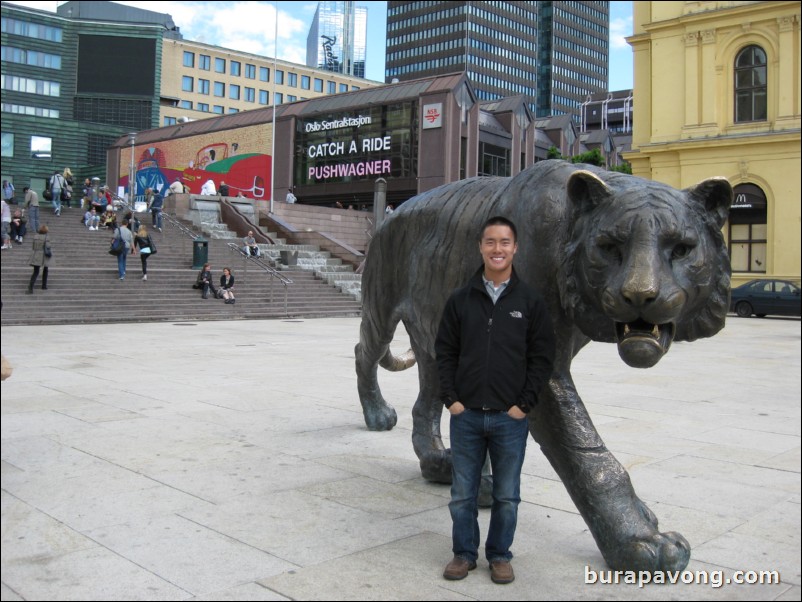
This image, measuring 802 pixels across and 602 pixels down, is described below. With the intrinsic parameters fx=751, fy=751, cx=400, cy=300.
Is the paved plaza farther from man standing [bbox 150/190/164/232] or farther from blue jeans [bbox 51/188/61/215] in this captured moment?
blue jeans [bbox 51/188/61/215]

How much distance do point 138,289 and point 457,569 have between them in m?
17.0

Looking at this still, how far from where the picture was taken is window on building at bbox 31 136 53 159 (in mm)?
54078

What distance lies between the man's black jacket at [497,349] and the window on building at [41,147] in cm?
5825

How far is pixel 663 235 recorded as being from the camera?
111 inches

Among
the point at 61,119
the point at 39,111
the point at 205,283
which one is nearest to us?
the point at 205,283

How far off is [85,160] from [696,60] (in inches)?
1848

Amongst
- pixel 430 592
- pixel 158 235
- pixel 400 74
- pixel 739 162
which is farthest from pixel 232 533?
pixel 400 74

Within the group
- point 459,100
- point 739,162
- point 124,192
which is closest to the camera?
point 739,162

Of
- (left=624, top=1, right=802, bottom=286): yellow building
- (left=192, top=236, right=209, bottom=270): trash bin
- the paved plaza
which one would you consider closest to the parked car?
(left=624, top=1, right=802, bottom=286): yellow building

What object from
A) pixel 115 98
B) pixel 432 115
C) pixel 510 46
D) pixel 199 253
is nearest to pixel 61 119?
pixel 115 98

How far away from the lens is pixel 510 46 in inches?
4815

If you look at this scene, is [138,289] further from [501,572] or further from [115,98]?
[115,98]

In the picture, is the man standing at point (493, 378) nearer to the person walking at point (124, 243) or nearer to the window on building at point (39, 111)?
the person walking at point (124, 243)

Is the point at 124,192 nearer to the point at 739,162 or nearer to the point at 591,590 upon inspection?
the point at 739,162
